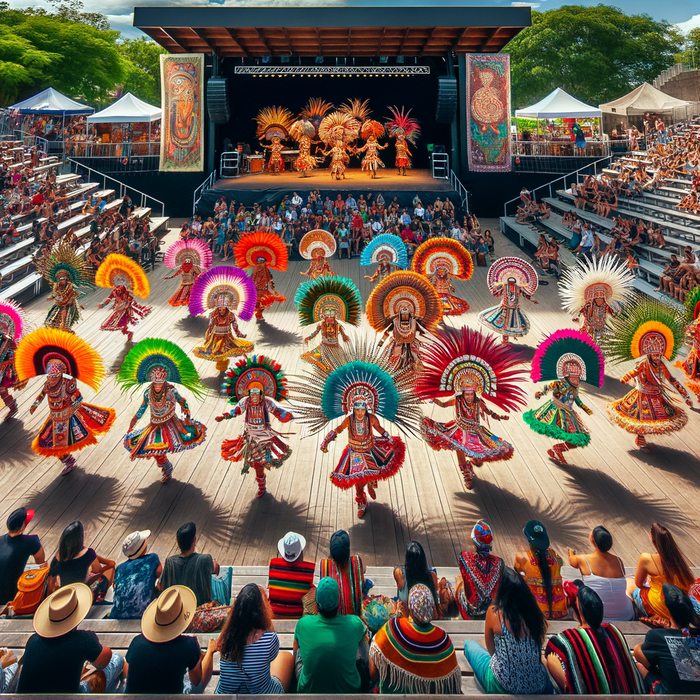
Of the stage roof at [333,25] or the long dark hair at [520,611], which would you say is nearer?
the long dark hair at [520,611]

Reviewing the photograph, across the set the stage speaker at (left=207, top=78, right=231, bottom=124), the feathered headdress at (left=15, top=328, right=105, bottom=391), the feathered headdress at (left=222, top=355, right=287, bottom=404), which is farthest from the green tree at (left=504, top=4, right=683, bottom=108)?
the feathered headdress at (left=15, top=328, right=105, bottom=391)

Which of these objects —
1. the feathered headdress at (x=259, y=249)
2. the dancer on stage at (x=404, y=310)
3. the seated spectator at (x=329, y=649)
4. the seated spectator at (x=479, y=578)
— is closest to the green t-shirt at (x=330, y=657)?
the seated spectator at (x=329, y=649)

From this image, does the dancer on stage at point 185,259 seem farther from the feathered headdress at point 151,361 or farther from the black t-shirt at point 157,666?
the black t-shirt at point 157,666

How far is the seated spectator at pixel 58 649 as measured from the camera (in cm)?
271

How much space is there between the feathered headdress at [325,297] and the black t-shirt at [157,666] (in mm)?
5852

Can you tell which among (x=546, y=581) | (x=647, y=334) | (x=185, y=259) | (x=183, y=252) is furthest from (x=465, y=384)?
(x=183, y=252)

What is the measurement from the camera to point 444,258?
1003 cm

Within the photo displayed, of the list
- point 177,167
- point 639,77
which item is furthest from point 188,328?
point 639,77

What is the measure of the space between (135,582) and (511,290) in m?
7.62

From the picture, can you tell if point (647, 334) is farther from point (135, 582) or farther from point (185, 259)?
point (185, 259)

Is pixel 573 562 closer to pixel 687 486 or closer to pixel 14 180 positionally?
pixel 687 486

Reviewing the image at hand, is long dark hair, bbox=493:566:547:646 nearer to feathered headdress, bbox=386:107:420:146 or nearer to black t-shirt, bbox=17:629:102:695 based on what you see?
black t-shirt, bbox=17:629:102:695

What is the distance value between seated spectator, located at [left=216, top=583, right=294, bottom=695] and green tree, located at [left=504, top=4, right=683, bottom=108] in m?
42.4

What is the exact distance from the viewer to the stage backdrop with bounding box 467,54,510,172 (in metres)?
19.7
